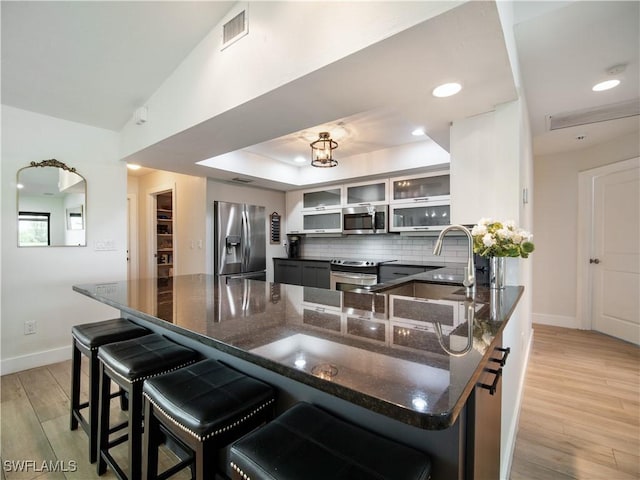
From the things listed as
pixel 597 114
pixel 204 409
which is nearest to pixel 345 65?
pixel 204 409

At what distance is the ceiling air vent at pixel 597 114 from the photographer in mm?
2539

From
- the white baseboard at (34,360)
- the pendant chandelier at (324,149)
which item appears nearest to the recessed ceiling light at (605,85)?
the pendant chandelier at (324,149)

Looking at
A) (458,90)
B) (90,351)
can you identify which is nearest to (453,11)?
(458,90)

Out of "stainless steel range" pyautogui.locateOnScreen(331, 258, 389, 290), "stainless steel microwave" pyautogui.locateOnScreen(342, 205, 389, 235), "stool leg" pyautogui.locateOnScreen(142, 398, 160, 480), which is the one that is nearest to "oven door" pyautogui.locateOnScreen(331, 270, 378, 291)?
"stainless steel range" pyautogui.locateOnScreen(331, 258, 389, 290)

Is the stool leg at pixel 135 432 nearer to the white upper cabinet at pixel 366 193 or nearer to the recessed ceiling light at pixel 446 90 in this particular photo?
the recessed ceiling light at pixel 446 90

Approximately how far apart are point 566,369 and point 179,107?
14.3ft

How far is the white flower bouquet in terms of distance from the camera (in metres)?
1.70

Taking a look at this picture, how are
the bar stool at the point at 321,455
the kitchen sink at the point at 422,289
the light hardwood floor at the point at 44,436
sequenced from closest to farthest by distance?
the bar stool at the point at 321,455, the light hardwood floor at the point at 44,436, the kitchen sink at the point at 422,289

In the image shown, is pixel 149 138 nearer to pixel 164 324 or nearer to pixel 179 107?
pixel 179 107

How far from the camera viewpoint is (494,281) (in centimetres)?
182

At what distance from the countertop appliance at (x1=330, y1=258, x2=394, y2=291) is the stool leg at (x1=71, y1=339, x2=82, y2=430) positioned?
3.04 metres

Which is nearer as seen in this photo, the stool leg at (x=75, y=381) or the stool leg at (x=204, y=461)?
the stool leg at (x=204, y=461)

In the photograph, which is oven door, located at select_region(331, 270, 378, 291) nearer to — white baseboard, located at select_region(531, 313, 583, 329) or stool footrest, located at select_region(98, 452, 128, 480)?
white baseboard, located at select_region(531, 313, 583, 329)

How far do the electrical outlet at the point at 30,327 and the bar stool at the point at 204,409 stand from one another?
2.71 m
